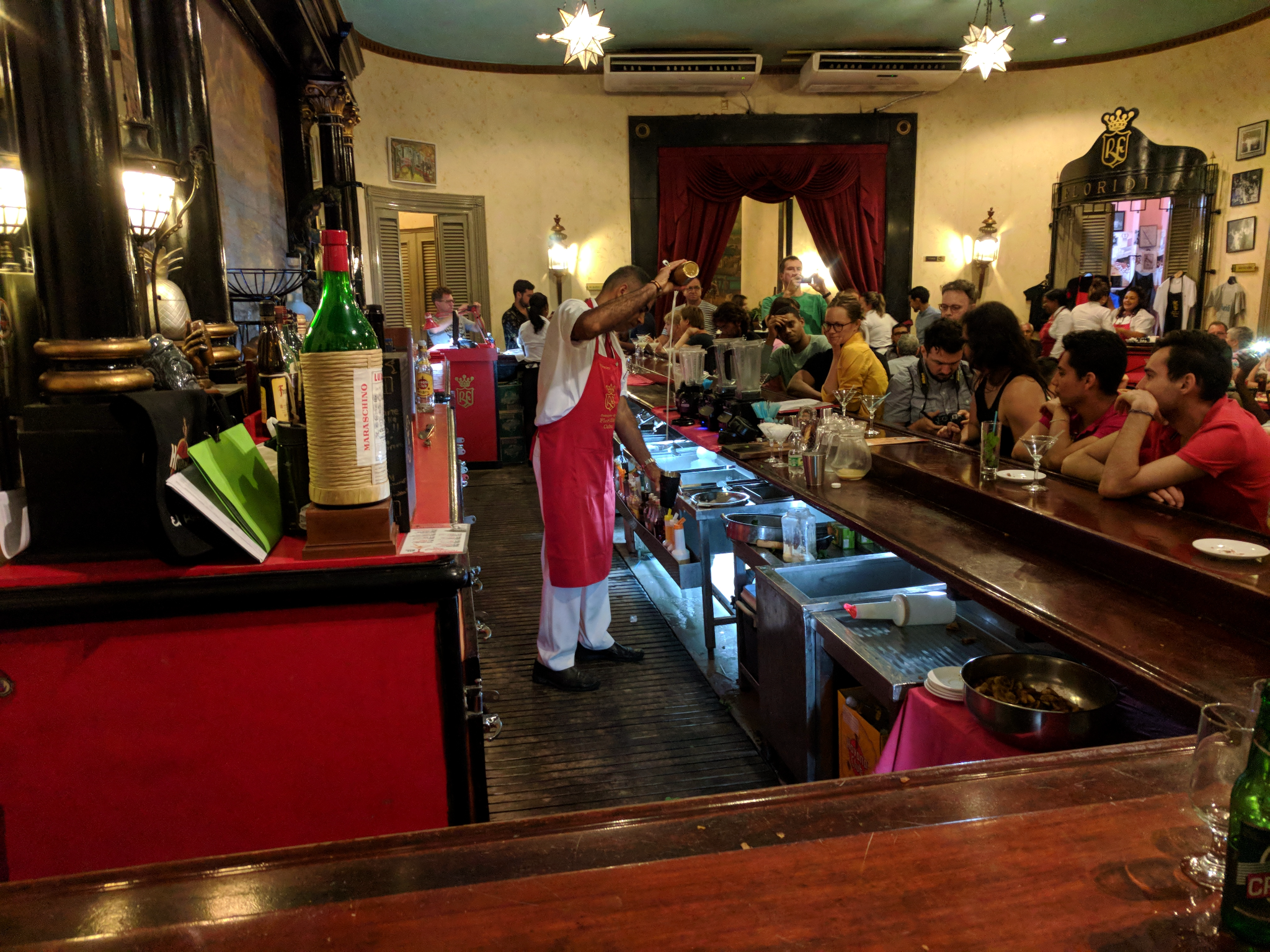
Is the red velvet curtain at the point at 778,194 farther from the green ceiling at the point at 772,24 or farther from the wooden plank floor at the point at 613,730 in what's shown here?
the wooden plank floor at the point at 613,730

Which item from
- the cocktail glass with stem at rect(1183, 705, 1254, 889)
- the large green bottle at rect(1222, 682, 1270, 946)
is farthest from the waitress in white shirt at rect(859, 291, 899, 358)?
the large green bottle at rect(1222, 682, 1270, 946)

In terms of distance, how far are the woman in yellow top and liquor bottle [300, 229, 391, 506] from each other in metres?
3.42

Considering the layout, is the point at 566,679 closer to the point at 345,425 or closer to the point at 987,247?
the point at 345,425

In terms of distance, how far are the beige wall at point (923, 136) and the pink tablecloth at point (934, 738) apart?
907cm

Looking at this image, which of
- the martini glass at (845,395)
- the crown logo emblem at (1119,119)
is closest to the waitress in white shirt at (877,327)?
the martini glass at (845,395)

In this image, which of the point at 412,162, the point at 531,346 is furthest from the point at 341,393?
the point at 412,162

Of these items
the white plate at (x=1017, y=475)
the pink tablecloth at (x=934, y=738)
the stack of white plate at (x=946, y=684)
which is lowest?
the pink tablecloth at (x=934, y=738)

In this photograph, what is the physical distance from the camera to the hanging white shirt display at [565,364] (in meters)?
3.12

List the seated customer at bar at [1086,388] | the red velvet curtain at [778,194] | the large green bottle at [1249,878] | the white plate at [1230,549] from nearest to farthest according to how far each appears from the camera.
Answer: the large green bottle at [1249,878] < the white plate at [1230,549] < the seated customer at bar at [1086,388] < the red velvet curtain at [778,194]

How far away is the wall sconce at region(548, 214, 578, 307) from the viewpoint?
10.2m

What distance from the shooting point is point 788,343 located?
5.33 meters

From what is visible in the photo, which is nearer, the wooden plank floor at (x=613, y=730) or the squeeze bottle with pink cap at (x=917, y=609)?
the squeeze bottle with pink cap at (x=917, y=609)

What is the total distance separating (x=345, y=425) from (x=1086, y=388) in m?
2.68

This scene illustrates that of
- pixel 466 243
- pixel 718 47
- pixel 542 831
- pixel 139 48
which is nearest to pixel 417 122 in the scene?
pixel 466 243
